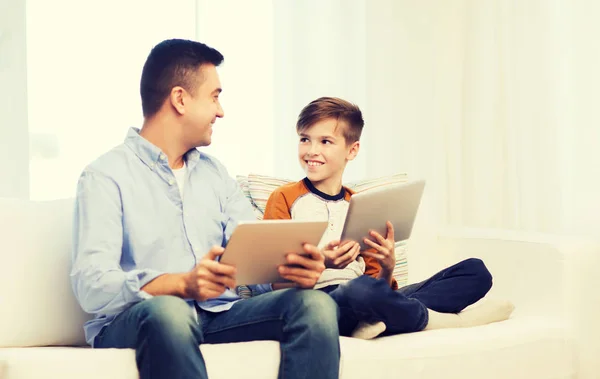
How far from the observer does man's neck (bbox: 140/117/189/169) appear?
70.7 inches

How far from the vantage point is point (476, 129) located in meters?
3.18

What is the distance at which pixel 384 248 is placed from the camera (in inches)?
72.7

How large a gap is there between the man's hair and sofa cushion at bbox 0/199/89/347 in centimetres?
35

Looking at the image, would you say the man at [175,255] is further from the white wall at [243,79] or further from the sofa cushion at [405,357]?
the white wall at [243,79]

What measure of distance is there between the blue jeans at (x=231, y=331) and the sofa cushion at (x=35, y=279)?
21 cm

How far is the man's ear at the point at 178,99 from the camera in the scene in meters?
1.80

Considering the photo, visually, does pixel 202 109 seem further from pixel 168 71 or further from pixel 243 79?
pixel 243 79

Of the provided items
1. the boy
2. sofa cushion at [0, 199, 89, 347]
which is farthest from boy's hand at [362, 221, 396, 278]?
sofa cushion at [0, 199, 89, 347]

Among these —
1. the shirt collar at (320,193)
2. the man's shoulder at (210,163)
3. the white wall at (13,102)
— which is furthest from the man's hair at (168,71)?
the white wall at (13,102)

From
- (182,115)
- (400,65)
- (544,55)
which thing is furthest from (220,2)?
(182,115)

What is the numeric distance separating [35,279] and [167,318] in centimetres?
47

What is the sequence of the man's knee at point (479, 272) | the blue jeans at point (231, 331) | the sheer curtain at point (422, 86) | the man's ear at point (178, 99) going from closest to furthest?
the blue jeans at point (231, 331), the man's ear at point (178, 99), the man's knee at point (479, 272), the sheer curtain at point (422, 86)

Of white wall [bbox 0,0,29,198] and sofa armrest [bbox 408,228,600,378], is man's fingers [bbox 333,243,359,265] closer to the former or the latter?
sofa armrest [bbox 408,228,600,378]

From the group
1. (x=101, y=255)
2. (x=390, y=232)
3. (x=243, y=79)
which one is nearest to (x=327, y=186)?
(x=390, y=232)
